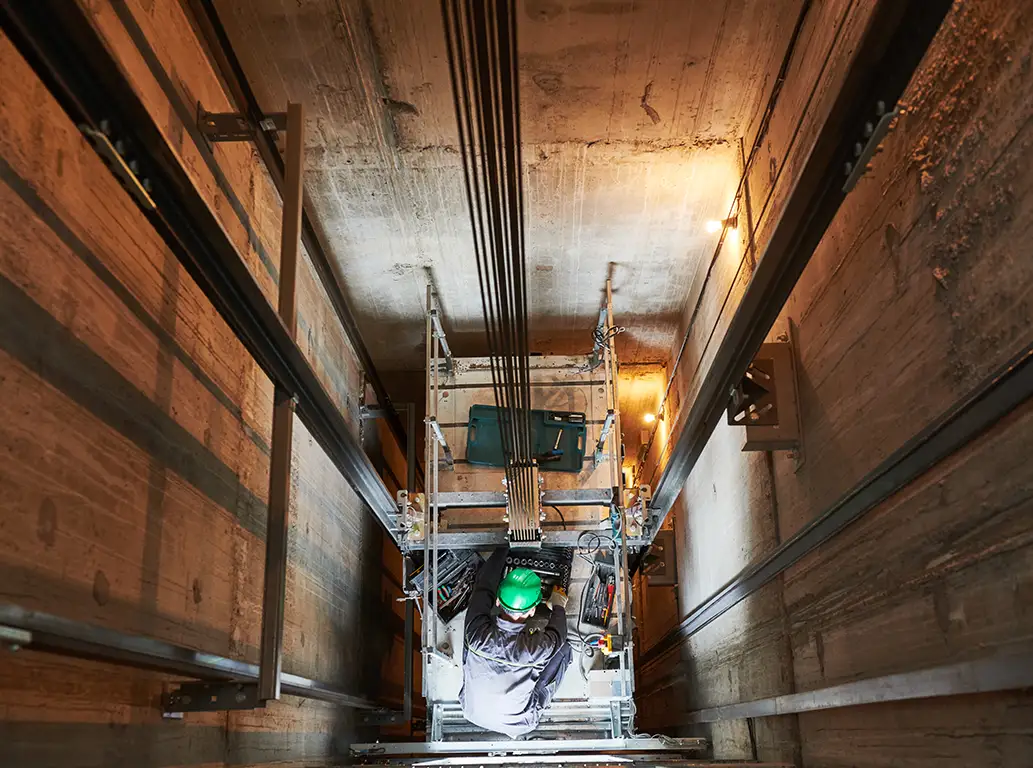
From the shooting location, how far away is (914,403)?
246 centimetres

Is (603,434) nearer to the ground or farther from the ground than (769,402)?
farther from the ground

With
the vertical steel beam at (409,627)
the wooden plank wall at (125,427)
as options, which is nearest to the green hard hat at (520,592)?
the vertical steel beam at (409,627)

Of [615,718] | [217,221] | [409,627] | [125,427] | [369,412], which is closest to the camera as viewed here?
[217,221]

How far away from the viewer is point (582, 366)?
647 centimetres

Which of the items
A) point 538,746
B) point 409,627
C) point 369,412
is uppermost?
point 369,412

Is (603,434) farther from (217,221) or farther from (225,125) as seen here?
(217,221)

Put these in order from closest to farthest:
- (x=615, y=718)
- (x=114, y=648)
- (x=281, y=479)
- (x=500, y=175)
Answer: (x=114, y=648), (x=281, y=479), (x=500, y=175), (x=615, y=718)

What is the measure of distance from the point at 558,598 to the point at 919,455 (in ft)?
12.0

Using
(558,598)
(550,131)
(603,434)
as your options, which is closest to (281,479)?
(550,131)

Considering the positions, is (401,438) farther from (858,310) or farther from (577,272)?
(858,310)

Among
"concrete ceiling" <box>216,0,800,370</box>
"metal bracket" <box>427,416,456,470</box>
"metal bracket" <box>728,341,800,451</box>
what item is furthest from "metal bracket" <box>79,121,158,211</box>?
A: "metal bracket" <box>427,416,456,470</box>

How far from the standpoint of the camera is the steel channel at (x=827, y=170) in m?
1.83

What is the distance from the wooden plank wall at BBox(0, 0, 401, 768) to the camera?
81.3 inches

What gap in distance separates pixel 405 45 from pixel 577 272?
234 cm
